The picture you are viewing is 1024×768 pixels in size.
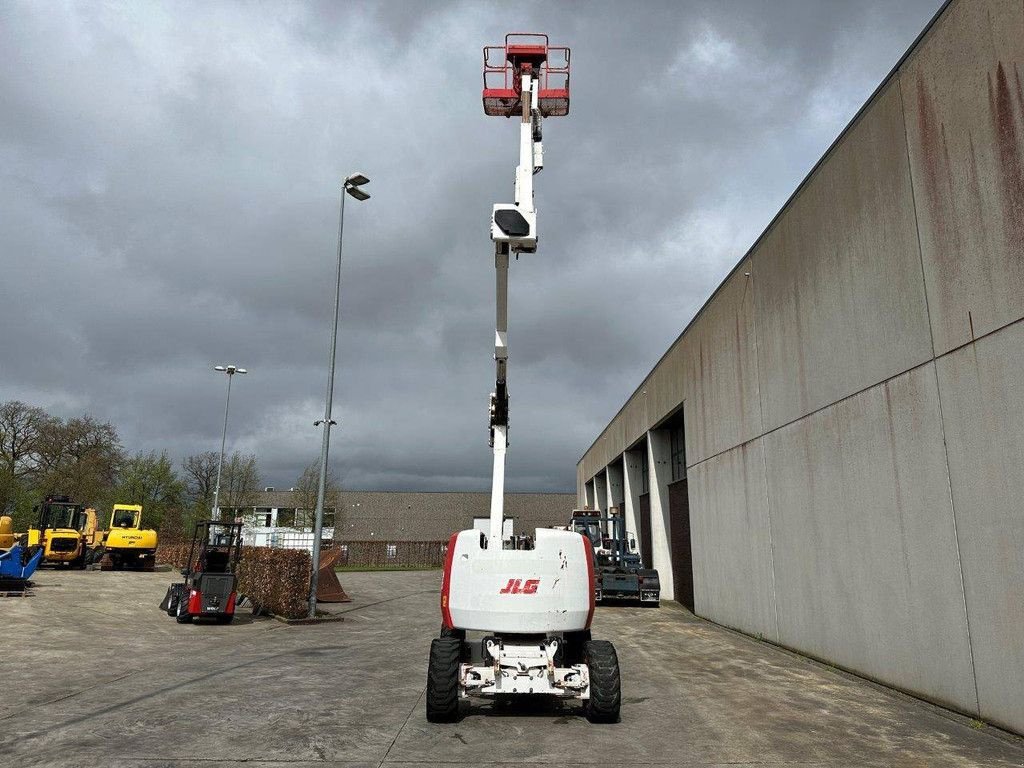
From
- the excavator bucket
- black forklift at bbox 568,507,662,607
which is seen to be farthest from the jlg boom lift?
the excavator bucket

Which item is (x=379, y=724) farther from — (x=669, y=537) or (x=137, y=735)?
(x=669, y=537)

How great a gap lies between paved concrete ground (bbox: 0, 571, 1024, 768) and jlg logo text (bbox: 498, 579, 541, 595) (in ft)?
4.62

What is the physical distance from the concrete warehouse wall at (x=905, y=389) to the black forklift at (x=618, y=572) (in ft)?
22.6

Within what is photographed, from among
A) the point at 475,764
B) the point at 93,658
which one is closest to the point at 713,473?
the point at 475,764

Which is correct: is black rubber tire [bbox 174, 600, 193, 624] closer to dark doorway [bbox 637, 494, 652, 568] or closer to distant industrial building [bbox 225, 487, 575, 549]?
dark doorway [bbox 637, 494, 652, 568]

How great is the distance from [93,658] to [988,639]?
13.3 meters

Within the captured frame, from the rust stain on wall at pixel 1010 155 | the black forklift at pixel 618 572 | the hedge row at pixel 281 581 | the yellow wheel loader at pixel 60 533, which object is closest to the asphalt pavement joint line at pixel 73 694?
the hedge row at pixel 281 581

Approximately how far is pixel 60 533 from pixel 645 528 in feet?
79.7

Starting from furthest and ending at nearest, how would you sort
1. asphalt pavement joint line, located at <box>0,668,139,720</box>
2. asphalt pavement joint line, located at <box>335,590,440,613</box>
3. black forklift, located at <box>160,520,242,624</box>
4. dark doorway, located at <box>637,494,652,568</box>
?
dark doorway, located at <box>637,494,652,568</box> < asphalt pavement joint line, located at <box>335,590,440,613</box> < black forklift, located at <box>160,520,242,624</box> < asphalt pavement joint line, located at <box>0,668,139,720</box>

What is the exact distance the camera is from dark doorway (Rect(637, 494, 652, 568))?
27397 mm

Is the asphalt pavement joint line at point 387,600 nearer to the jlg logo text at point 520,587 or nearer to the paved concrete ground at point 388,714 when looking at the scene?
the paved concrete ground at point 388,714

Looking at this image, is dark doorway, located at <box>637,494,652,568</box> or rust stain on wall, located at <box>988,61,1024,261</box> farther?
dark doorway, located at <box>637,494,652,568</box>

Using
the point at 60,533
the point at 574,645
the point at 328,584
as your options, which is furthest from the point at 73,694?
the point at 60,533

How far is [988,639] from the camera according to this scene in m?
7.38
